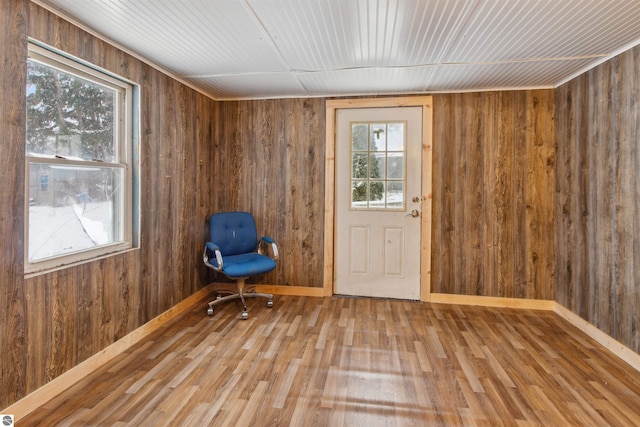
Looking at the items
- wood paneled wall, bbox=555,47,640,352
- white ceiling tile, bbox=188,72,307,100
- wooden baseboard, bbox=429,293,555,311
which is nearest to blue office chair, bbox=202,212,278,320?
white ceiling tile, bbox=188,72,307,100

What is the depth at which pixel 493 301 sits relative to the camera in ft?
11.9

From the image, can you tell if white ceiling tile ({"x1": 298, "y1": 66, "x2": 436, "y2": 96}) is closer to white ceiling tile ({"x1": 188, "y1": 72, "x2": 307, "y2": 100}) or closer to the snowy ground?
white ceiling tile ({"x1": 188, "y1": 72, "x2": 307, "y2": 100})

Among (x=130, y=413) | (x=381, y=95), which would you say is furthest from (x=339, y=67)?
(x=130, y=413)

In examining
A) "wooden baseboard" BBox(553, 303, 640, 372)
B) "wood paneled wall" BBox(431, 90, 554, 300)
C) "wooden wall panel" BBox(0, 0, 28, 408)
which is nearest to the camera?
"wooden wall panel" BBox(0, 0, 28, 408)

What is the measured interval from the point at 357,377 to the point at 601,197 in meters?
2.40

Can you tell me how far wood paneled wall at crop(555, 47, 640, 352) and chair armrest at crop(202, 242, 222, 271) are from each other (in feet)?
10.6

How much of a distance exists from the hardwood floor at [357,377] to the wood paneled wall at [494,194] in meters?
0.53

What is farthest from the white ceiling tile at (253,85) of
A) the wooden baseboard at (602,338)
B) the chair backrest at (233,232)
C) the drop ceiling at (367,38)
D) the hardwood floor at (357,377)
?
the wooden baseboard at (602,338)

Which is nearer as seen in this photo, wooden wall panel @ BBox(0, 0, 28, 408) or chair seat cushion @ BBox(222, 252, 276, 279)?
wooden wall panel @ BBox(0, 0, 28, 408)

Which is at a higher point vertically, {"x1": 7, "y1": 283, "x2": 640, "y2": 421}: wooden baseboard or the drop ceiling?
the drop ceiling

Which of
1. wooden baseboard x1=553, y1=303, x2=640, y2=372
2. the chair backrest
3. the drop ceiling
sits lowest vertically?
wooden baseboard x1=553, y1=303, x2=640, y2=372

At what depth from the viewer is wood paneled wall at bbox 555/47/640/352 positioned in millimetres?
2445

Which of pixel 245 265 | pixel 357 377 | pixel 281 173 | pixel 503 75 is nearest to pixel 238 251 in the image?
pixel 245 265

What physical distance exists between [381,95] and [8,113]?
10.2 feet
